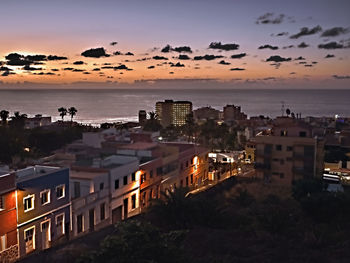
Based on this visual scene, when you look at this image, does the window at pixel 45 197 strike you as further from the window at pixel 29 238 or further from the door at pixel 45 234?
the window at pixel 29 238

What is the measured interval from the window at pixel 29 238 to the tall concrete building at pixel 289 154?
27.4m

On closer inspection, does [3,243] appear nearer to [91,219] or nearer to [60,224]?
[60,224]

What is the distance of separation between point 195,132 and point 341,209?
51.2 meters

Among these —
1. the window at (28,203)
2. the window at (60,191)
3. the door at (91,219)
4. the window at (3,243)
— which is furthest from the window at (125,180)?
the window at (3,243)

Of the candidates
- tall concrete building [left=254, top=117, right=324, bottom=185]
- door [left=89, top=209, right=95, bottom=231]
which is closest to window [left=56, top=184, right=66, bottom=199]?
door [left=89, top=209, right=95, bottom=231]

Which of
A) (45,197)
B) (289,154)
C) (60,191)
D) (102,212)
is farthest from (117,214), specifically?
(289,154)

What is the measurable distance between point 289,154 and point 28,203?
2837 cm

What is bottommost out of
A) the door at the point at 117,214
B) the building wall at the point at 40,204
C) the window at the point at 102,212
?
the door at the point at 117,214

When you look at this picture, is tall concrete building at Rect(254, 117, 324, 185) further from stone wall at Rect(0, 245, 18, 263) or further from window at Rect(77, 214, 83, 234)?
stone wall at Rect(0, 245, 18, 263)

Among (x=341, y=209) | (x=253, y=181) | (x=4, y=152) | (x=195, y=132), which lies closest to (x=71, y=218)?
(x=341, y=209)

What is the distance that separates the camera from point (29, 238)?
74.0 feet

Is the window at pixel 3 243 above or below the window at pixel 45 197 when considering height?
below

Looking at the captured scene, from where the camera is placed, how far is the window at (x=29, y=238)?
875 inches

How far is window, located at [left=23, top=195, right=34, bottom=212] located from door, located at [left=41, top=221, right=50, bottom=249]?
1475mm
